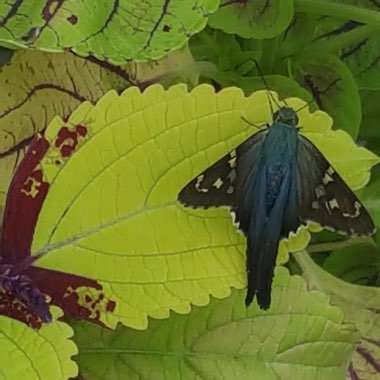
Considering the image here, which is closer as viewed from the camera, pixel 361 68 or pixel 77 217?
pixel 77 217

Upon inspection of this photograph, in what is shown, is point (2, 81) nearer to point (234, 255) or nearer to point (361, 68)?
point (234, 255)

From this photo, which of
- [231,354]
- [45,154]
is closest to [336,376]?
[231,354]

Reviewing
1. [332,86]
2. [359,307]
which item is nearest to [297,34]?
[332,86]

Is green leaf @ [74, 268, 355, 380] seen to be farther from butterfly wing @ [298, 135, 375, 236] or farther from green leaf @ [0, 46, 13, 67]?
green leaf @ [0, 46, 13, 67]

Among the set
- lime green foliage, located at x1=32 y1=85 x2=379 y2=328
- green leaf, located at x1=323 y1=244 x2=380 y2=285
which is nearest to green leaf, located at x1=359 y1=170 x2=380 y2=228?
green leaf, located at x1=323 y1=244 x2=380 y2=285

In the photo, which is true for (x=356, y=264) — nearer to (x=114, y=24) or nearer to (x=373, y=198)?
(x=373, y=198)
